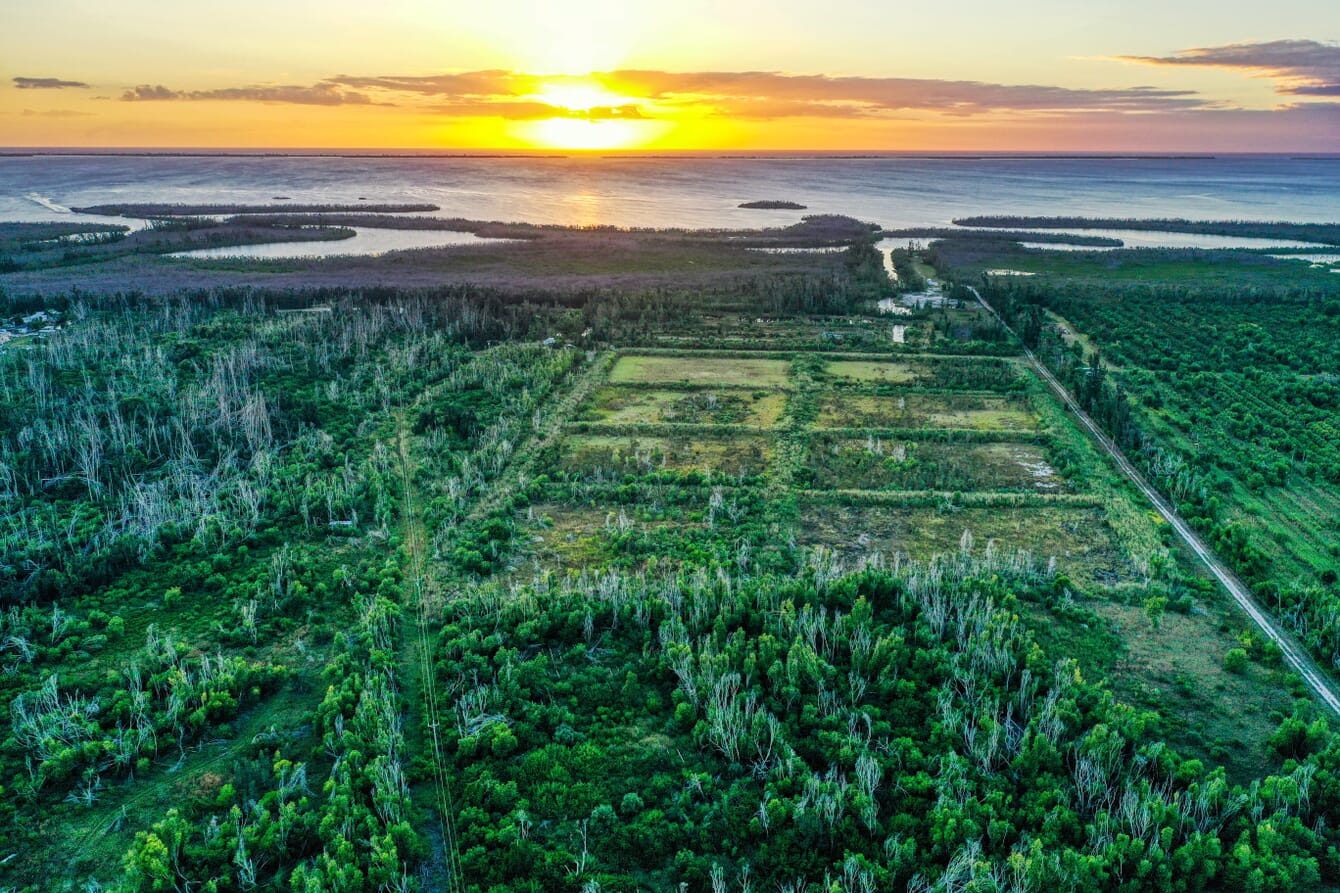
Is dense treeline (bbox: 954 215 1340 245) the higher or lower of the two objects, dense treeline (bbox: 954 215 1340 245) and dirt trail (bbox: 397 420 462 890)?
the higher

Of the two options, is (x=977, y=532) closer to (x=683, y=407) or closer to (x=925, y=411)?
(x=925, y=411)

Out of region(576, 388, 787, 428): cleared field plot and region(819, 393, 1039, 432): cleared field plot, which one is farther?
region(576, 388, 787, 428): cleared field plot

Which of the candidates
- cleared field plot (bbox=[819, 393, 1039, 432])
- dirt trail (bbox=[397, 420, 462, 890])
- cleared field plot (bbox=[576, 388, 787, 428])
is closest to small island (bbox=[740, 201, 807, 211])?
cleared field plot (bbox=[819, 393, 1039, 432])

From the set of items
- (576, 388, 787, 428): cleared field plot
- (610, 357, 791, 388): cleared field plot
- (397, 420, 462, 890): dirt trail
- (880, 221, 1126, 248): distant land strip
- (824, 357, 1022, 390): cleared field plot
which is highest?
(880, 221, 1126, 248): distant land strip

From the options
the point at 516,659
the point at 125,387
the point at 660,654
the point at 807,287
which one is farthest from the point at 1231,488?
the point at 125,387

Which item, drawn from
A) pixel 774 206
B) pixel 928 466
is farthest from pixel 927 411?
pixel 774 206

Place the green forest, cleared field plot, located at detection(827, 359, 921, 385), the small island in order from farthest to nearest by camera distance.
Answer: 1. the small island
2. cleared field plot, located at detection(827, 359, 921, 385)
3. the green forest

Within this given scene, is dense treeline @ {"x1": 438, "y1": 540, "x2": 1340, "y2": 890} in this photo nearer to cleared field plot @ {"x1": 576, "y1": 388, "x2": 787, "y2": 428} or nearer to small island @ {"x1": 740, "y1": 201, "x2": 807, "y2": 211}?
cleared field plot @ {"x1": 576, "y1": 388, "x2": 787, "y2": 428}

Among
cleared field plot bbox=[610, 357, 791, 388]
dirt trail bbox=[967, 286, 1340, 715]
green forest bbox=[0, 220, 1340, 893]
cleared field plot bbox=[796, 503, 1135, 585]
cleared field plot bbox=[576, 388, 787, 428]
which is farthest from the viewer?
cleared field plot bbox=[610, 357, 791, 388]

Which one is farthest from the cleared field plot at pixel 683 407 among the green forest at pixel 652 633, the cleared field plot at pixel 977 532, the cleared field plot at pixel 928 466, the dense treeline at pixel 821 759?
the dense treeline at pixel 821 759
